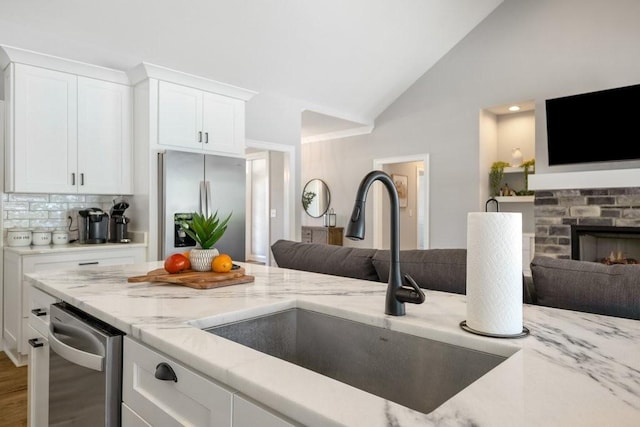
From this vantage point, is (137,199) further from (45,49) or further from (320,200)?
(320,200)

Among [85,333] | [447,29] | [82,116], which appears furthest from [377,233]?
[85,333]

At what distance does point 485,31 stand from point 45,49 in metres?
5.07

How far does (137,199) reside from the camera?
3955 millimetres

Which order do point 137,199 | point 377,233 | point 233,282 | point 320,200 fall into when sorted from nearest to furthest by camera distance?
point 233,282 < point 137,199 < point 377,233 < point 320,200

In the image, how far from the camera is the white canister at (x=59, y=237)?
3.57 metres

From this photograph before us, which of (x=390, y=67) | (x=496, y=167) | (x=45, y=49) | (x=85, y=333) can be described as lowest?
(x=85, y=333)

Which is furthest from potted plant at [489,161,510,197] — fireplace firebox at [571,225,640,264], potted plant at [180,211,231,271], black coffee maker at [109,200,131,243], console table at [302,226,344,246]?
potted plant at [180,211,231,271]

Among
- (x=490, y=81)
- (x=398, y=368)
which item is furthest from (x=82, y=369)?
(x=490, y=81)

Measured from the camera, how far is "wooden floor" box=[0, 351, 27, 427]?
2.30 m

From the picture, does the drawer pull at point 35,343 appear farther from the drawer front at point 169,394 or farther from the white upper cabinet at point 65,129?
the white upper cabinet at point 65,129

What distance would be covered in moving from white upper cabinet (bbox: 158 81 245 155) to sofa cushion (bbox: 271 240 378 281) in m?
1.93

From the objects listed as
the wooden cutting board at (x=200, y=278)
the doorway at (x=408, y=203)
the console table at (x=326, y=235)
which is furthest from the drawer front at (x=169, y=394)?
the console table at (x=326, y=235)

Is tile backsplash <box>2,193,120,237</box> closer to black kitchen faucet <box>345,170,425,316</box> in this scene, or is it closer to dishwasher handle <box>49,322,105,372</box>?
dishwasher handle <box>49,322,105,372</box>

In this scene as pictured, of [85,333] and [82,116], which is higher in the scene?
[82,116]
